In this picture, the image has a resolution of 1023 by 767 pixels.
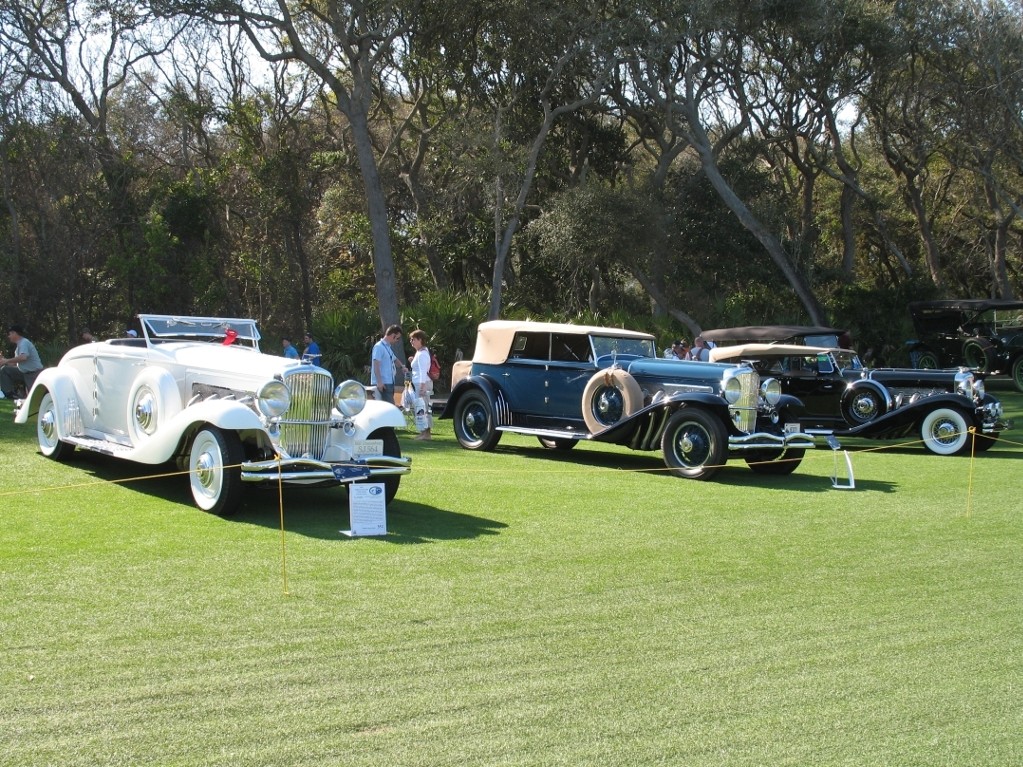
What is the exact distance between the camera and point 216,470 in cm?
818

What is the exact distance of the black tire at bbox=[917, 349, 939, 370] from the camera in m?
26.1

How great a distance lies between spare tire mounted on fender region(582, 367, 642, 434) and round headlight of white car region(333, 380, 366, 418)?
3.86 metres

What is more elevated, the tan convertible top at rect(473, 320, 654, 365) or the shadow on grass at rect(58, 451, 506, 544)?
the tan convertible top at rect(473, 320, 654, 365)

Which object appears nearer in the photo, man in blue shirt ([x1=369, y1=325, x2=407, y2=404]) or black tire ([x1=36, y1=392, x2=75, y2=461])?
→ black tire ([x1=36, y1=392, x2=75, y2=461])

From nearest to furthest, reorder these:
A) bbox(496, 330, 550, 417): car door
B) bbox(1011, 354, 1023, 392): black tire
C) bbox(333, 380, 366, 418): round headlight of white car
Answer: bbox(333, 380, 366, 418): round headlight of white car
bbox(496, 330, 550, 417): car door
bbox(1011, 354, 1023, 392): black tire

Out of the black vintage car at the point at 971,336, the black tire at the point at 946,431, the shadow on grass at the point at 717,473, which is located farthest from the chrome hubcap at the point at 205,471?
the black vintage car at the point at 971,336

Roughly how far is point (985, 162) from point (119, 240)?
23607mm

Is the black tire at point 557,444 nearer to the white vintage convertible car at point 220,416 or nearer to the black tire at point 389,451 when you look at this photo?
the white vintage convertible car at point 220,416

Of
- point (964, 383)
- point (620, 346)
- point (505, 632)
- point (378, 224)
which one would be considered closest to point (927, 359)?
point (964, 383)

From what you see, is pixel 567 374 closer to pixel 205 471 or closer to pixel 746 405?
pixel 746 405

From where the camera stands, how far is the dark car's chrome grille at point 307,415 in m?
8.52

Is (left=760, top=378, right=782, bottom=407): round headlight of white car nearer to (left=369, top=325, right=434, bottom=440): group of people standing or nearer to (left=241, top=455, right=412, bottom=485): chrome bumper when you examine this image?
(left=369, top=325, right=434, bottom=440): group of people standing

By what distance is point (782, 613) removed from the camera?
579cm

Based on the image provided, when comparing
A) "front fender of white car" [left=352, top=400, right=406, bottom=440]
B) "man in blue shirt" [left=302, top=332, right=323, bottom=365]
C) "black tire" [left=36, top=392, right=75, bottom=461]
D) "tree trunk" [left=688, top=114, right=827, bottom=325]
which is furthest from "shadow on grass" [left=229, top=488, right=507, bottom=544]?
"tree trunk" [left=688, top=114, right=827, bottom=325]
